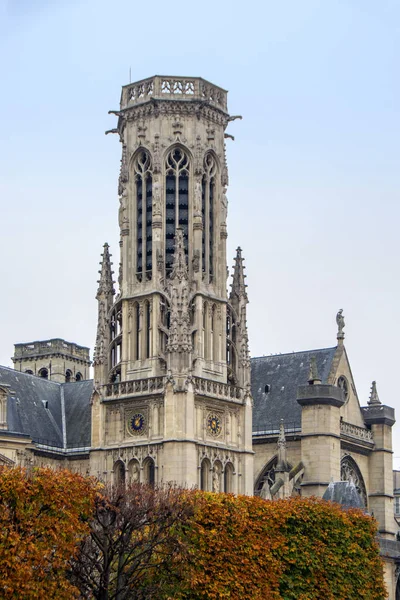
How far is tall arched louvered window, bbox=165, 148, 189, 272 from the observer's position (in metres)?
91.8

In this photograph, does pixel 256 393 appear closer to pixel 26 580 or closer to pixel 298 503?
pixel 298 503

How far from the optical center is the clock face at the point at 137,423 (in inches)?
3472

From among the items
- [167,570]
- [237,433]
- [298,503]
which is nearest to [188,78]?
[237,433]

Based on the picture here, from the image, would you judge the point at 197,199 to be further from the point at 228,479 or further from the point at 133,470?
the point at 228,479

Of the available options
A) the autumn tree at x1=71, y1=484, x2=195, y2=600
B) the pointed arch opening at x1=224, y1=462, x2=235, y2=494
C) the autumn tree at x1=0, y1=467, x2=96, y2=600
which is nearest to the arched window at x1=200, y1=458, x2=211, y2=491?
the pointed arch opening at x1=224, y1=462, x2=235, y2=494

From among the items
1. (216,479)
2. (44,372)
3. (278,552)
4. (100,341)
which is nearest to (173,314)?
(100,341)

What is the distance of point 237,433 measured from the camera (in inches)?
3570

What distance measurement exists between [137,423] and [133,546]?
25.2 meters

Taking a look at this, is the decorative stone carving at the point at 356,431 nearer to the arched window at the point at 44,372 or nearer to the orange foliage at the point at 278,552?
the orange foliage at the point at 278,552

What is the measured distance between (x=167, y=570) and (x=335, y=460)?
34.9m

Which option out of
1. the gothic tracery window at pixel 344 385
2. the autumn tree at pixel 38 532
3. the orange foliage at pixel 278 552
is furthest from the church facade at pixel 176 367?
the autumn tree at pixel 38 532

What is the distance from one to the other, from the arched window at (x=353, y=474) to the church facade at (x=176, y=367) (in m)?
0.37

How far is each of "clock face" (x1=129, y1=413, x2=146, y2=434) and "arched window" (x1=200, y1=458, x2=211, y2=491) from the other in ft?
14.1

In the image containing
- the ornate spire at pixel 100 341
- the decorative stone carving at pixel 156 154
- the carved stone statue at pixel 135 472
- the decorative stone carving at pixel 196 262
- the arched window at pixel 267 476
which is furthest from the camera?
the arched window at pixel 267 476
